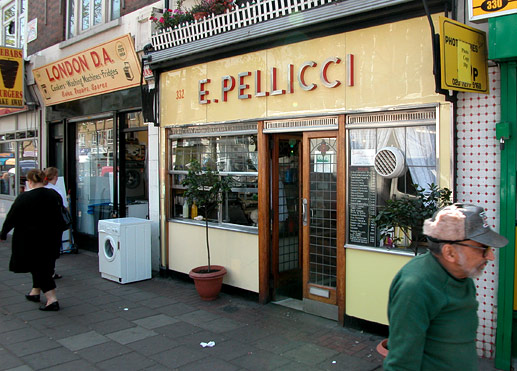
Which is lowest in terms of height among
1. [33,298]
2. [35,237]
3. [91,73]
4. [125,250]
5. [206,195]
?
[33,298]

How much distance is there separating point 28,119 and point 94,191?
363 centimetres

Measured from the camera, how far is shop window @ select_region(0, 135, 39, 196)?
496 inches

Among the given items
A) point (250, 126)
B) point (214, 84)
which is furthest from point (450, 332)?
point (214, 84)

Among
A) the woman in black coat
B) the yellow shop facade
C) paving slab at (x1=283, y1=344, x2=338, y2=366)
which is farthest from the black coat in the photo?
paving slab at (x1=283, y1=344, x2=338, y2=366)

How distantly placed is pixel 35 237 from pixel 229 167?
2810 millimetres

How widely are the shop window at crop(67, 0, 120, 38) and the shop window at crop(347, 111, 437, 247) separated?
6.54m

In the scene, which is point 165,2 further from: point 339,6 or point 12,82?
point 12,82

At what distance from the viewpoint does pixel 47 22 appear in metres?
11.9

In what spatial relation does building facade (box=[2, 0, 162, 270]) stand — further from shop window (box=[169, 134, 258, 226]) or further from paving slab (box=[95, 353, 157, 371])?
paving slab (box=[95, 353, 157, 371])

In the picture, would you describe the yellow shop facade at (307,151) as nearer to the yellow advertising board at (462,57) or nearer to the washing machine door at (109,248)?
the yellow advertising board at (462,57)

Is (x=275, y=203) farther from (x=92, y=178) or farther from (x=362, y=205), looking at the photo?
(x=92, y=178)

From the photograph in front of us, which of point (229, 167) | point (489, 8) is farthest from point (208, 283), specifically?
point (489, 8)

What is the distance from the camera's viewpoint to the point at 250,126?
656cm

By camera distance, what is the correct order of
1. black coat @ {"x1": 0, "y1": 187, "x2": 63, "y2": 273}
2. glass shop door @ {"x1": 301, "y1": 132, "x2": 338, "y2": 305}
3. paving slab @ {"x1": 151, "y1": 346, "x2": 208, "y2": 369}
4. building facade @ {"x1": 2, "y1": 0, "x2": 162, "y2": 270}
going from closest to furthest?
paving slab @ {"x1": 151, "y1": 346, "x2": 208, "y2": 369}, glass shop door @ {"x1": 301, "y1": 132, "x2": 338, "y2": 305}, black coat @ {"x1": 0, "y1": 187, "x2": 63, "y2": 273}, building facade @ {"x1": 2, "y1": 0, "x2": 162, "y2": 270}
